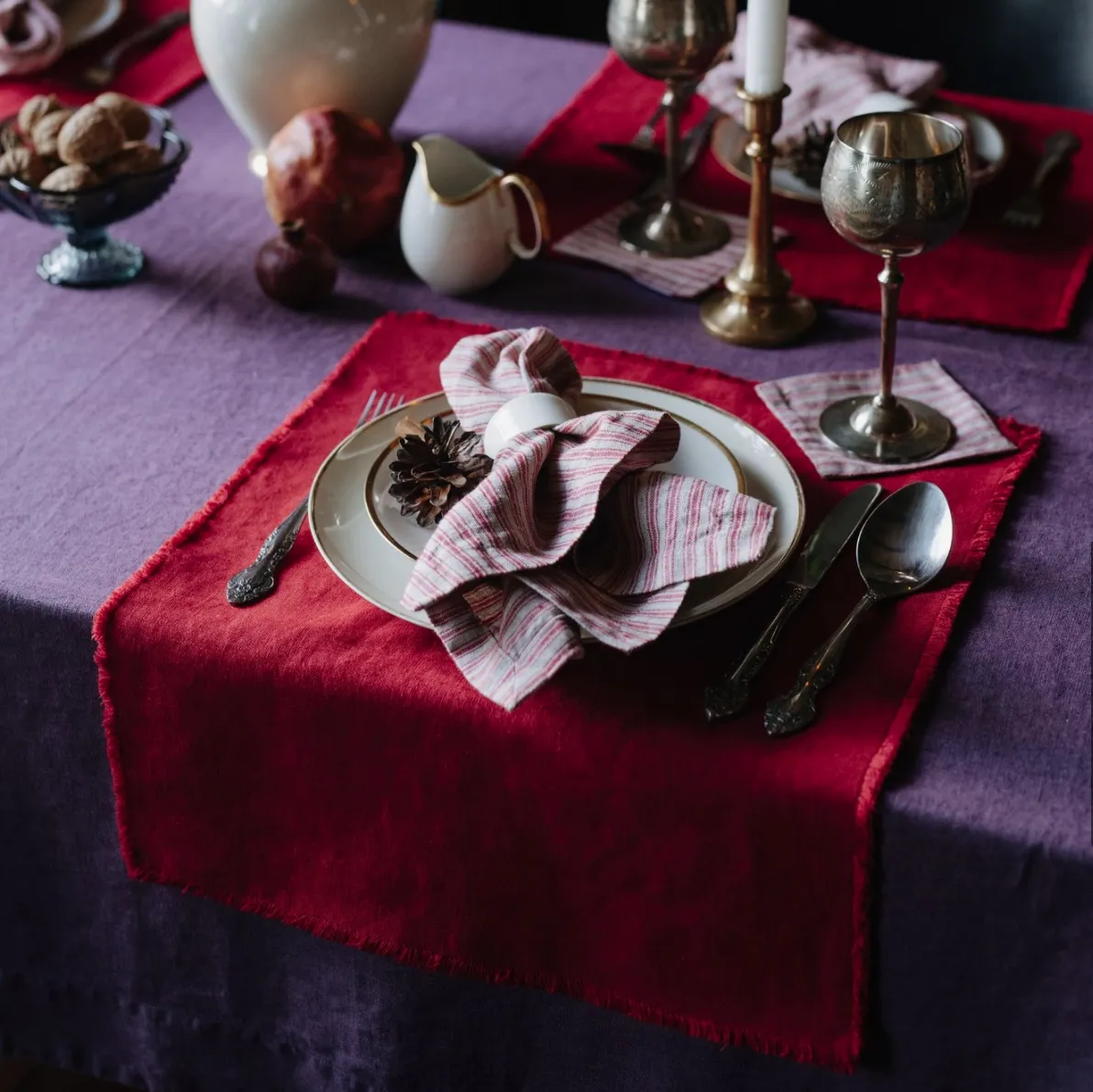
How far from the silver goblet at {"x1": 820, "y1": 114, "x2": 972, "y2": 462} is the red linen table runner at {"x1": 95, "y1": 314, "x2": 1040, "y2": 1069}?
0.07 meters

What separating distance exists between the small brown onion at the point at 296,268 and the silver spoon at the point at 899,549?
0.41m

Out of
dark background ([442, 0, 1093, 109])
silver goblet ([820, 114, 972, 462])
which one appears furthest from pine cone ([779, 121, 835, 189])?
dark background ([442, 0, 1093, 109])

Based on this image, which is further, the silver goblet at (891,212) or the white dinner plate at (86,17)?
the white dinner plate at (86,17)

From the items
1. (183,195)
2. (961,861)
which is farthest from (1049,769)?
(183,195)

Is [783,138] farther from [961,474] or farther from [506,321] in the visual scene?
[961,474]

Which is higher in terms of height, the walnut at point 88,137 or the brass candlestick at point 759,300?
the walnut at point 88,137

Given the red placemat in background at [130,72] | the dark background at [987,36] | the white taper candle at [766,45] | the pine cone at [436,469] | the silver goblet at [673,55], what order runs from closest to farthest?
the pine cone at [436,469]
the white taper candle at [766,45]
the silver goblet at [673,55]
the red placemat in background at [130,72]
the dark background at [987,36]

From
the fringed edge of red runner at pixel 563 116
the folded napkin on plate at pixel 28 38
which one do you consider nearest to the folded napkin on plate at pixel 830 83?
the fringed edge of red runner at pixel 563 116

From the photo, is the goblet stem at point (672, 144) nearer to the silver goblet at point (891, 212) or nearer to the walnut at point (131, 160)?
the silver goblet at point (891, 212)

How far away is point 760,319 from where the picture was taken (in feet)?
2.81

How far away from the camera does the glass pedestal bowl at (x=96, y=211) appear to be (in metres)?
0.89

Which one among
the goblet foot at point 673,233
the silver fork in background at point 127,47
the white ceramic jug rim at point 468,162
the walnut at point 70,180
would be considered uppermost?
the walnut at point 70,180

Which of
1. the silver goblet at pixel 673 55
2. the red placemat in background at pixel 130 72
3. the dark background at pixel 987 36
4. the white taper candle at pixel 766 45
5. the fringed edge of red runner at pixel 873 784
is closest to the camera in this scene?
the fringed edge of red runner at pixel 873 784

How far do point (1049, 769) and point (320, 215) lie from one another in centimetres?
61
